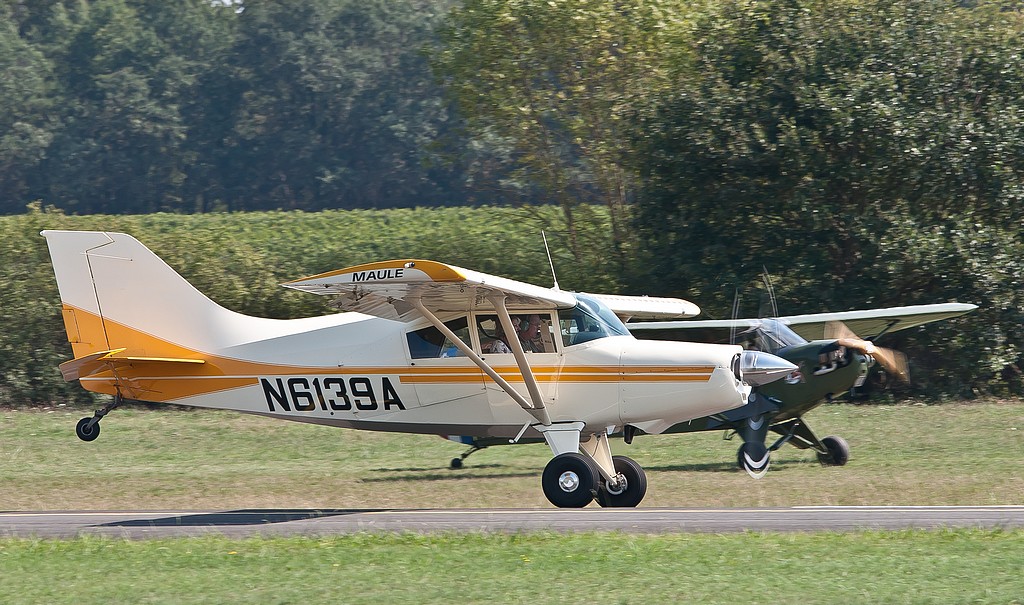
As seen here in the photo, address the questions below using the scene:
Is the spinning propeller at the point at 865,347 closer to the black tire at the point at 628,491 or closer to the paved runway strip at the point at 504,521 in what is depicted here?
the paved runway strip at the point at 504,521

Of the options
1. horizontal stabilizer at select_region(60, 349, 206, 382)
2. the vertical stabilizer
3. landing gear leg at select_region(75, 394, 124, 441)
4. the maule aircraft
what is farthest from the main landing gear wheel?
landing gear leg at select_region(75, 394, 124, 441)

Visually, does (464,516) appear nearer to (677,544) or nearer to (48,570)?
(677,544)

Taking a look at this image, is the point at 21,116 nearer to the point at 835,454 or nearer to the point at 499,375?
the point at 835,454

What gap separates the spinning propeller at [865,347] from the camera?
15977 mm

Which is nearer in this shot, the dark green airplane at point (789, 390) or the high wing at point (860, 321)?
the dark green airplane at point (789, 390)

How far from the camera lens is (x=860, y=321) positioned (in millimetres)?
18953

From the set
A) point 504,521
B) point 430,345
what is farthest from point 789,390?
point 504,521

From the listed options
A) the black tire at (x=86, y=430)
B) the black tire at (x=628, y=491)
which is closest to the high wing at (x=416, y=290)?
the black tire at (x=628, y=491)

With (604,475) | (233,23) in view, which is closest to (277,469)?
(604,475)

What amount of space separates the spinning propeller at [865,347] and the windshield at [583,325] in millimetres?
3787

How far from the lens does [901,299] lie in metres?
25.3

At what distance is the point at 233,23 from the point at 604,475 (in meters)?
72.0

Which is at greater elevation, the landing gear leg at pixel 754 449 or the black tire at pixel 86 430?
the black tire at pixel 86 430

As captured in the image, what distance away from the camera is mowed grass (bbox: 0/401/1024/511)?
14688 mm
